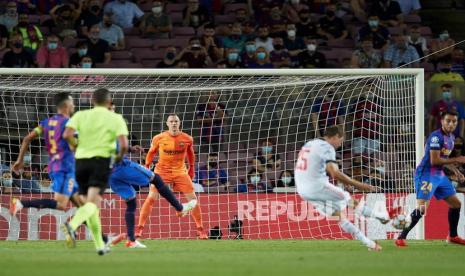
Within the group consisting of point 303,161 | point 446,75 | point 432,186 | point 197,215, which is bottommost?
point 197,215

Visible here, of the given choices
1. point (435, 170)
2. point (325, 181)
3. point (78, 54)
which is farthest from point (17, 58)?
point (325, 181)

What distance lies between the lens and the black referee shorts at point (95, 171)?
12.5m

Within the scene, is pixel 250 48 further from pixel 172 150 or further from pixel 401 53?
pixel 172 150

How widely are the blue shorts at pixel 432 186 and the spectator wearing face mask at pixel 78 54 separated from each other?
8.80m

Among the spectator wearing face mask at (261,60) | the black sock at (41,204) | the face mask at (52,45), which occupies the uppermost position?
the face mask at (52,45)

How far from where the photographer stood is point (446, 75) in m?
23.5

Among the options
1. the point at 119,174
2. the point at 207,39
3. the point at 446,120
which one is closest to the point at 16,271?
the point at 119,174

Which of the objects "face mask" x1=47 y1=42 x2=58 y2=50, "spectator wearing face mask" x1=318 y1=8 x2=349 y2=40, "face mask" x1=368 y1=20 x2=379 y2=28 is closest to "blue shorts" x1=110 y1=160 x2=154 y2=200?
"face mask" x1=47 y1=42 x2=58 y2=50

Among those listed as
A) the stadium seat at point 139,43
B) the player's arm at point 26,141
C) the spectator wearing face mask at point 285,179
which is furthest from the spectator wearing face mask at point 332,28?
the player's arm at point 26,141

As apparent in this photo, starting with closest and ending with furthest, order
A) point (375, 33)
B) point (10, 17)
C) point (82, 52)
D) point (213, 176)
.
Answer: point (213, 176)
point (82, 52)
point (10, 17)
point (375, 33)

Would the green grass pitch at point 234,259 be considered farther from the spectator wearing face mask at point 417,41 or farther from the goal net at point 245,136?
the spectator wearing face mask at point 417,41

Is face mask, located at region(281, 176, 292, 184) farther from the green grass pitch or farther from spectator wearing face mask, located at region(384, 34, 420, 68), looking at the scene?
spectator wearing face mask, located at region(384, 34, 420, 68)

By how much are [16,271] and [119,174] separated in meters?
4.73

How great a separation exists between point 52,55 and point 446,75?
8094mm
